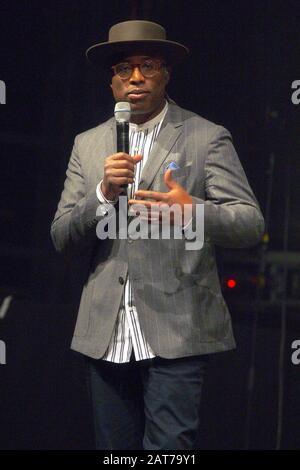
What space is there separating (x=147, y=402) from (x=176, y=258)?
42 cm

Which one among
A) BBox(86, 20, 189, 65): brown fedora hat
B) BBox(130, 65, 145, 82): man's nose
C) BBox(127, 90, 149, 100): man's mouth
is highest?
BBox(86, 20, 189, 65): brown fedora hat

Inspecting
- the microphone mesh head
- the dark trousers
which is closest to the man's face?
the microphone mesh head

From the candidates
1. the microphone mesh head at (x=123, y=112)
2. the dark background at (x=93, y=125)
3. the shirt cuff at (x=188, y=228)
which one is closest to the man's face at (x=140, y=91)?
the microphone mesh head at (x=123, y=112)

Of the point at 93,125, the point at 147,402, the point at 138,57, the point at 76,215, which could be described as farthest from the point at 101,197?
the point at 93,125

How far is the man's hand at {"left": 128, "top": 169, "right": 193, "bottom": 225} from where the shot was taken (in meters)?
2.56

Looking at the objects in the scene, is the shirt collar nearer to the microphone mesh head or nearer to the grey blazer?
the grey blazer

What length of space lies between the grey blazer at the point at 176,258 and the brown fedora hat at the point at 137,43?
0.73 ft

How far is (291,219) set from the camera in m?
3.97

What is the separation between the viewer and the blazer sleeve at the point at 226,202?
8.93ft

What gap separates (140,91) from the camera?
9.35 ft

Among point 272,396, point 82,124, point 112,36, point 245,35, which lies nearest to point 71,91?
point 82,124

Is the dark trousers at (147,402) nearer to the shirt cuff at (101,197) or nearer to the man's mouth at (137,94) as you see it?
the shirt cuff at (101,197)

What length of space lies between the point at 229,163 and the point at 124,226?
35 cm
